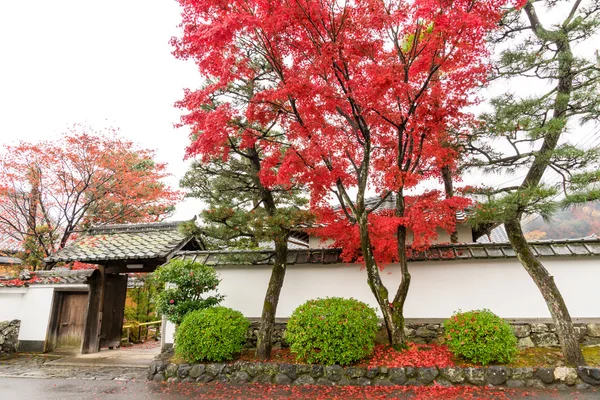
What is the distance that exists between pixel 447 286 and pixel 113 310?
35.6 ft

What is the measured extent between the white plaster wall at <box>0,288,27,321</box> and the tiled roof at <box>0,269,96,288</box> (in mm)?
230

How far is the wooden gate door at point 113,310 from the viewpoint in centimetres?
1134

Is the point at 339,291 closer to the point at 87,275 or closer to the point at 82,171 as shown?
the point at 87,275

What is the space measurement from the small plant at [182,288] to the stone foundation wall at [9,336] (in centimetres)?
675

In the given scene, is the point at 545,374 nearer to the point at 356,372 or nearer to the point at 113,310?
the point at 356,372

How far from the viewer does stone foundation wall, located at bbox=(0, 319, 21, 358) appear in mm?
10566

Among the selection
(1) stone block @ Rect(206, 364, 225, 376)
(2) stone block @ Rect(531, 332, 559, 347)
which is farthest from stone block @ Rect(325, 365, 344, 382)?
(2) stone block @ Rect(531, 332, 559, 347)

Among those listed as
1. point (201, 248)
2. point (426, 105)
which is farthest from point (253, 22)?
point (201, 248)

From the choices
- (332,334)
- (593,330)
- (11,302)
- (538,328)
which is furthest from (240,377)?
(11,302)

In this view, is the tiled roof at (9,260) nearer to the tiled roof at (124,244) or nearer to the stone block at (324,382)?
the tiled roof at (124,244)

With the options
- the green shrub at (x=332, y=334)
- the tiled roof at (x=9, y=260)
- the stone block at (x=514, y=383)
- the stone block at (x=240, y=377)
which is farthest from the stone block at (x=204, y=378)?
the tiled roof at (x=9, y=260)

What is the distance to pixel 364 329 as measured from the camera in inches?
264

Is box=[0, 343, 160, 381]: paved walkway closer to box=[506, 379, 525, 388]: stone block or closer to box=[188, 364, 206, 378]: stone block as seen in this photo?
box=[188, 364, 206, 378]: stone block

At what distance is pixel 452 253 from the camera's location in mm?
8227
